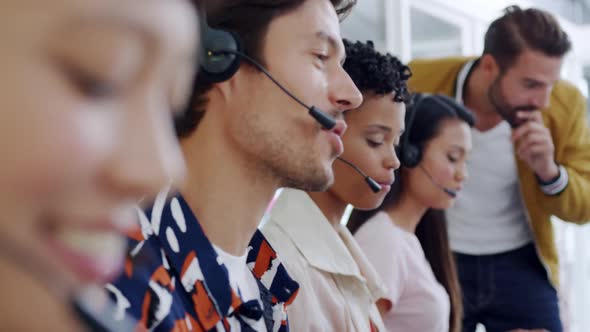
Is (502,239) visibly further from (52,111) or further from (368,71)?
(52,111)

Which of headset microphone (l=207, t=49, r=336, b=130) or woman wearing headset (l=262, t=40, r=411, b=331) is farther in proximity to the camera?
woman wearing headset (l=262, t=40, r=411, b=331)

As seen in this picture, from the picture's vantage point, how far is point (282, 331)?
0.84m

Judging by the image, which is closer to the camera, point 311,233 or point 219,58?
point 219,58

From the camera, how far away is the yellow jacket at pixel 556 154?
2.05 m

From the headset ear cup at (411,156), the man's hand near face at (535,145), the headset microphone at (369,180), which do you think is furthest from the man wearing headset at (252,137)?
the man's hand near face at (535,145)

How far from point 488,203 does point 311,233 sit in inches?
40.5

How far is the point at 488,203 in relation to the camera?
2.06 metres

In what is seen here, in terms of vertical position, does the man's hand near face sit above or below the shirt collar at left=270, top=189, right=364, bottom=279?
below

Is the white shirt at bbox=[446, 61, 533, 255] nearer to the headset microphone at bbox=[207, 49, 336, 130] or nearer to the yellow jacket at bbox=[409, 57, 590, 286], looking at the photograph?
the yellow jacket at bbox=[409, 57, 590, 286]

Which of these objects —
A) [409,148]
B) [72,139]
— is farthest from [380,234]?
[72,139]

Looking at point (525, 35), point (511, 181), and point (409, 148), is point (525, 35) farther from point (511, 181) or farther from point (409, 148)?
point (409, 148)

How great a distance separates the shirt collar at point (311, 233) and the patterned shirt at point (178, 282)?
317mm

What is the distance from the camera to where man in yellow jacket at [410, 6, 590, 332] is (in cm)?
199

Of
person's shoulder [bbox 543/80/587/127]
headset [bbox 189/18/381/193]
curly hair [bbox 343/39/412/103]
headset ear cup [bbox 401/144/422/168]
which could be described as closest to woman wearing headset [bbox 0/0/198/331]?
headset [bbox 189/18/381/193]
